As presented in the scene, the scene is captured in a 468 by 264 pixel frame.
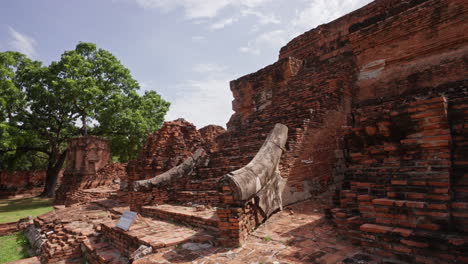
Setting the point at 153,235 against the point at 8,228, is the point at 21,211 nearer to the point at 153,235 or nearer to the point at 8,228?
the point at 8,228

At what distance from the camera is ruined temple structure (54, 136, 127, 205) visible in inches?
574

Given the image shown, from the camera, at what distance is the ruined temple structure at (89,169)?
14.6m

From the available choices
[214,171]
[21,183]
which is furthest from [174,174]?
→ [21,183]

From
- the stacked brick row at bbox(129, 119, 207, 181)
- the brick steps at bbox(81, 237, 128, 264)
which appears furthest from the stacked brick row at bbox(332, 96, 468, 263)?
the stacked brick row at bbox(129, 119, 207, 181)

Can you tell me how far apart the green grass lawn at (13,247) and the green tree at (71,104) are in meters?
6.99

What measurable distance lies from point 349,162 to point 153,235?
3.20 metres

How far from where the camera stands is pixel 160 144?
8.48m

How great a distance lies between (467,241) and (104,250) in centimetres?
498

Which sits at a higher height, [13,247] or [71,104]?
[71,104]

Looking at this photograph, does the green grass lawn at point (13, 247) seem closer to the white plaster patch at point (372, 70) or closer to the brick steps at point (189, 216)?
the brick steps at point (189, 216)

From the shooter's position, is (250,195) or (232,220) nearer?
(232,220)

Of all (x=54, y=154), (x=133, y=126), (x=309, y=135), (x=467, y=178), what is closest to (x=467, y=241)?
(x=467, y=178)

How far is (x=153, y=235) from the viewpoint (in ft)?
13.3

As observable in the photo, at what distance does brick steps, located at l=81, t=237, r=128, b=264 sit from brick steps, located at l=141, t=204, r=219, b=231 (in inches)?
39.0
